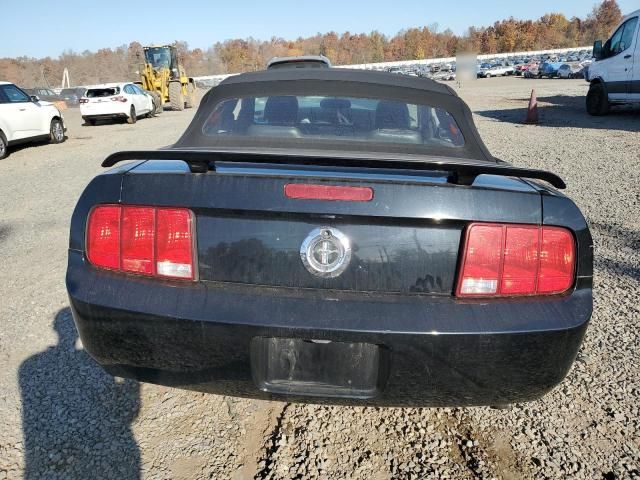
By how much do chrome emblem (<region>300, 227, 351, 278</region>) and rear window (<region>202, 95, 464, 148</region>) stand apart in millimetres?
1040

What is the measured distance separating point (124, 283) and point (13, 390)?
132cm

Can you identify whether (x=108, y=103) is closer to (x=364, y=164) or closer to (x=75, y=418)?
(x=75, y=418)

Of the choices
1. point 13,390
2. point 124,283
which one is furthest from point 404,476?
point 13,390

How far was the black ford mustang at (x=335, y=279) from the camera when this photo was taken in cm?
153

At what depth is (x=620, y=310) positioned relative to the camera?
3117mm

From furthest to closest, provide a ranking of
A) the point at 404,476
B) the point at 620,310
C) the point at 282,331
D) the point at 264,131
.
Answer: the point at 620,310, the point at 264,131, the point at 404,476, the point at 282,331

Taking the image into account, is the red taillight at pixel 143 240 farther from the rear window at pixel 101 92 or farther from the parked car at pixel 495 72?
the parked car at pixel 495 72

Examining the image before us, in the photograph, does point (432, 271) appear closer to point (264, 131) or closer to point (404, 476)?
point (404, 476)

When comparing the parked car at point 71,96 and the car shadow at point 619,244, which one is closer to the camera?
the car shadow at point 619,244

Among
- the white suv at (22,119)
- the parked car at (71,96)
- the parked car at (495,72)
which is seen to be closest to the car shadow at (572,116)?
the white suv at (22,119)

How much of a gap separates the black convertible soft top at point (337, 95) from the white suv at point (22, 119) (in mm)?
10161

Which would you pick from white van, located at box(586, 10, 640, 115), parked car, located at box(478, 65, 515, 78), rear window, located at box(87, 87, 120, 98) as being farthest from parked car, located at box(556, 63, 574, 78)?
rear window, located at box(87, 87, 120, 98)

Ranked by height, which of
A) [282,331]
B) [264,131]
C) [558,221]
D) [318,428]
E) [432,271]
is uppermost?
[264,131]

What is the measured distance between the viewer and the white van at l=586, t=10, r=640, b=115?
1176 centimetres
